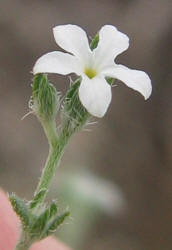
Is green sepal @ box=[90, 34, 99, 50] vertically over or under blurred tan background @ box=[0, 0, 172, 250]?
over

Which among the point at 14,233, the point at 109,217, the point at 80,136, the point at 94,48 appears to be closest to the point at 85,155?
the point at 80,136

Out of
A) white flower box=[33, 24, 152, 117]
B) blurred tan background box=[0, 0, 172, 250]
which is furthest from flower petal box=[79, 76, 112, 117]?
blurred tan background box=[0, 0, 172, 250]

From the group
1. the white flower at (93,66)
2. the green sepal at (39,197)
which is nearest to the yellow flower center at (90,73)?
the white flower at (93,66)

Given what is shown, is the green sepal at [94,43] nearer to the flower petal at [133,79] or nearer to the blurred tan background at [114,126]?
the flower petal at [133,79]

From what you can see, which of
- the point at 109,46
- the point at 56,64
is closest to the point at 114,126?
the point at 109,46

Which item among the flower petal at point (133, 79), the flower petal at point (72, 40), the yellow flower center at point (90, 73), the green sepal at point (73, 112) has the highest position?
the flower petal at point (72, 40)

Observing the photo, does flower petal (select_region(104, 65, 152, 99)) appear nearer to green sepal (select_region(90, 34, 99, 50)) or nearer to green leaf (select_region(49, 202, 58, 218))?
green sepal (select_region(90, 34, 99, 50))
